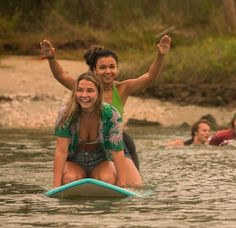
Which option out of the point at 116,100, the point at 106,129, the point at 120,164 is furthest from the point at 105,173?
the point at 116,100

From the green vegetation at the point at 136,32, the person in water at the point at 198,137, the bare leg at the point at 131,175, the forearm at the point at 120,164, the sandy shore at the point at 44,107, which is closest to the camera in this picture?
the forearm at the point at 120,164

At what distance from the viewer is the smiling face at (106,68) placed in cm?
1234

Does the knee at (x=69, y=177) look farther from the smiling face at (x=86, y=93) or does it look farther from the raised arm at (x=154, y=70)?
the raised arm at (x=154, y=70)

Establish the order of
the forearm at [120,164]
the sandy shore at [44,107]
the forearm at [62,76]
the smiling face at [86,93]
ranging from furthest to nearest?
the sandy shore at [44,107]
the forearm at [62,76]
the forearm at [120,164]
the smiling face at [86,93]

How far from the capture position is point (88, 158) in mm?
12055

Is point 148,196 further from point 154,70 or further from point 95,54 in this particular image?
point 95,54

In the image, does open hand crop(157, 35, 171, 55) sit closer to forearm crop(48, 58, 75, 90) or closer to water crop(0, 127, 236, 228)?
forearm crop(48, 58, 75, 90)

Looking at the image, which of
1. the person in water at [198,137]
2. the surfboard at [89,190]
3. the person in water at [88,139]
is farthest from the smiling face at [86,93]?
the person in water at [198,137]

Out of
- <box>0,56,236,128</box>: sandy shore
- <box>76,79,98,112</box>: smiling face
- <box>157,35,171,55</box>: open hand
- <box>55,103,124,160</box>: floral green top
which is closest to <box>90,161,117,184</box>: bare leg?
<box>55,103,124,160</box>: floral green top

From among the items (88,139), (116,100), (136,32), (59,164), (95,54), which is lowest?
(59,164)

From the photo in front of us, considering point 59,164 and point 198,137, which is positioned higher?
point 198,137

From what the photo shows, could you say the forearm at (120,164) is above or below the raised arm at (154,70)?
below

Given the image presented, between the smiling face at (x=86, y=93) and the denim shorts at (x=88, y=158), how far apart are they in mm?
571

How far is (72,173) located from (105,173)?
346mm
